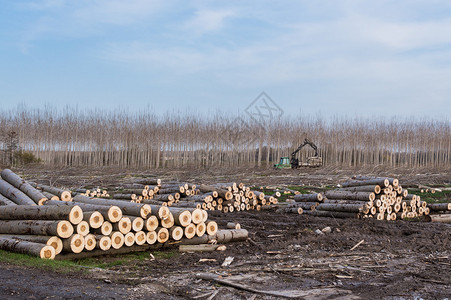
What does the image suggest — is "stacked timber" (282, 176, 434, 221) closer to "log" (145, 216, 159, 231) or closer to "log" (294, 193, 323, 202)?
"log" (294, 193, 323, 202)

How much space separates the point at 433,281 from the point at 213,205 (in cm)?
954

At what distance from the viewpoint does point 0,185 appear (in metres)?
11.2

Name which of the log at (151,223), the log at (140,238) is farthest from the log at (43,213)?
the log at (151,223)

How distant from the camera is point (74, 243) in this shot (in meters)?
7.45

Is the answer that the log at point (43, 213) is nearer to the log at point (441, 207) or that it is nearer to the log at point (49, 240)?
the log at point (49, 240)

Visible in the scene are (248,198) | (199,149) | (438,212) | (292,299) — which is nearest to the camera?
(292,299)

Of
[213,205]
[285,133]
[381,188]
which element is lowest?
[213,205]

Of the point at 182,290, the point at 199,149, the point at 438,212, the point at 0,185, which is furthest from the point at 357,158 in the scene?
the point at 182,290

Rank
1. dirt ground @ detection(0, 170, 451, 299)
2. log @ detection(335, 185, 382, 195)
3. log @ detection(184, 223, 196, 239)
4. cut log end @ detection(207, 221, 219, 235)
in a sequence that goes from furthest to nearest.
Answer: log @ detection(335, 185, 382, 195), cut log end @ detection(207, 221, 219, 235), log @ detection(184, 223, 196, 239), dirt ground @ detection(0, 170, 451, 299)

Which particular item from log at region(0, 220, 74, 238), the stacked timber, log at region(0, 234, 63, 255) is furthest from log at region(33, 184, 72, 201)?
the stacked timber

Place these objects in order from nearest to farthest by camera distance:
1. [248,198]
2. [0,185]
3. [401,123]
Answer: [0,185] → [248,198] → [401,123]

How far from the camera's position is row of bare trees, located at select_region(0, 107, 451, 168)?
39.5m

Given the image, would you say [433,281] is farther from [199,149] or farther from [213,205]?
[199,149]

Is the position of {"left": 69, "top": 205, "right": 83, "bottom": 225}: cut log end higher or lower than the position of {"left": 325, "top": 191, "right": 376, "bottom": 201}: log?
higher
